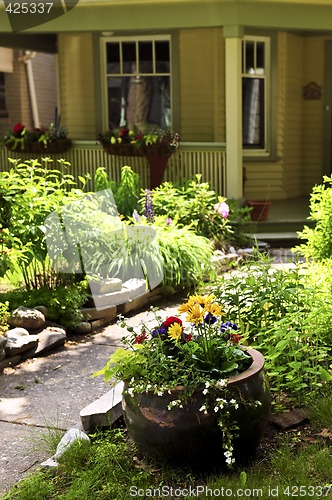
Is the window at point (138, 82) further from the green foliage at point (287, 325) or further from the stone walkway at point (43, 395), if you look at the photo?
the green foliage at point (287, 325)

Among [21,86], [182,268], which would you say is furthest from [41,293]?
[21,86]

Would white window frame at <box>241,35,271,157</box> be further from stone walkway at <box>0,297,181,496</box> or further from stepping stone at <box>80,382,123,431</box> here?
stepping stone at <box>80,382,123,431</box>

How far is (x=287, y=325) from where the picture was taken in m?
4.36

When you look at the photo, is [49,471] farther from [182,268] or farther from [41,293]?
[182,268]

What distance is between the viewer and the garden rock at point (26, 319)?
5.76 m

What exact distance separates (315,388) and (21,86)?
13.2 metres

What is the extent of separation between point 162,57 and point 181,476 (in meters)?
9.10

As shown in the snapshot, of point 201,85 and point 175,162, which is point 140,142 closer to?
point 175,162

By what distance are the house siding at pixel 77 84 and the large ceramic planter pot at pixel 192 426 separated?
9107mm

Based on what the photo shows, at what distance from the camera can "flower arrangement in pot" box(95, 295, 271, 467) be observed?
3.37 metres

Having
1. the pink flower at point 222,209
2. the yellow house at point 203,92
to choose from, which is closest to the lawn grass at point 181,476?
the pink flower at point 222,209

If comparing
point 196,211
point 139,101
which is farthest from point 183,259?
point 139,101

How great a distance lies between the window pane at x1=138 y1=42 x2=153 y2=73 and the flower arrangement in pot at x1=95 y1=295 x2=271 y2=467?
853cm

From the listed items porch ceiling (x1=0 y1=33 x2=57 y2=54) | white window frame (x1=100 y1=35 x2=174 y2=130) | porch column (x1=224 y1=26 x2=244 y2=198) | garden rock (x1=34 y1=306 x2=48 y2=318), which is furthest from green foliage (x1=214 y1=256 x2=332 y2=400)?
porch ceiling (x1=0 y1=33 x2=57 y2=54)
